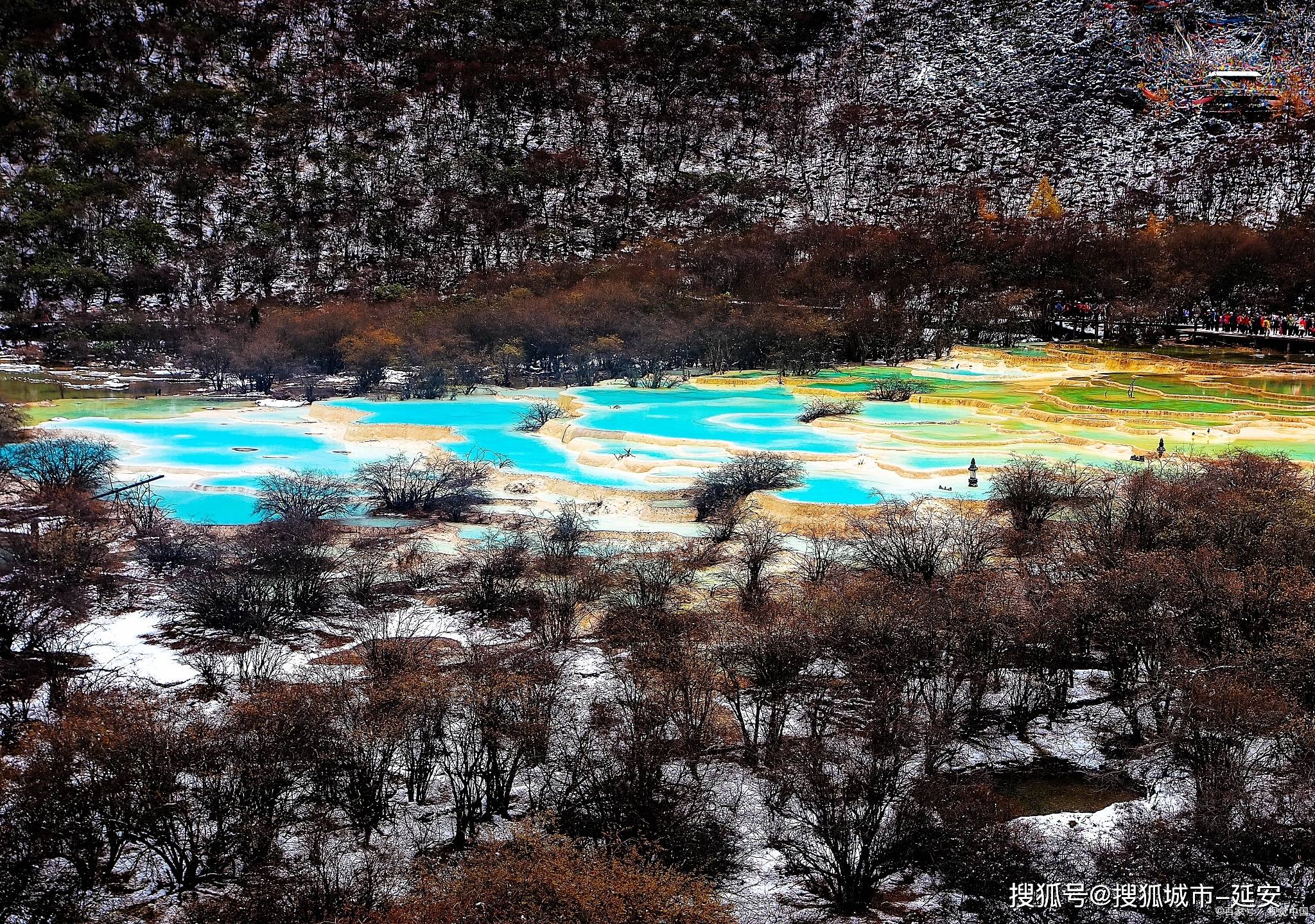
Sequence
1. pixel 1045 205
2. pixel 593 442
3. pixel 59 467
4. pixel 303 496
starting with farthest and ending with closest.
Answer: pixel 1045 205 < pixel 593 442 < pixel 59 467 < pixel 303 496

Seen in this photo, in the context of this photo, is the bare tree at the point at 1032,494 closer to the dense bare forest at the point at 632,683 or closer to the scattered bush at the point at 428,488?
the dense bare forest at the point at 632,683

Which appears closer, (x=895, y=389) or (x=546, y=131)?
(x=895, y=389)

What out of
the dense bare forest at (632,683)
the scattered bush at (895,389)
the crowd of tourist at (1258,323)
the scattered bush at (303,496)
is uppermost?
the crowd of tourist at (1258,323)

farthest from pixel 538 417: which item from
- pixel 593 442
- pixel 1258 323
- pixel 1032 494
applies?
pixel 1258 323

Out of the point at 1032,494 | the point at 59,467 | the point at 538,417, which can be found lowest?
the point at 1032,494

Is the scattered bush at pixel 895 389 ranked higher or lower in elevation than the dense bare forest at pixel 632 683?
higher

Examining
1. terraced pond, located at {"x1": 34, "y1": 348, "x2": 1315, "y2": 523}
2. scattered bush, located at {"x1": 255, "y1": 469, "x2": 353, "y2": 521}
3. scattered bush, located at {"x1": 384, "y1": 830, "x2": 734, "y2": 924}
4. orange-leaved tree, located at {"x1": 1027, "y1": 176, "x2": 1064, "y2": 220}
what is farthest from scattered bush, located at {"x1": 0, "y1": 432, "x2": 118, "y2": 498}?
orange-leaved tree, located at {"x1": 1027, "y1": 176, "x2": 1064, "y2": 220}

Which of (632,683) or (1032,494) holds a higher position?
(1032,494)

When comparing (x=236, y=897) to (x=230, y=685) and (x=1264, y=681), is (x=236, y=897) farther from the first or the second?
(x=1264, y=681)

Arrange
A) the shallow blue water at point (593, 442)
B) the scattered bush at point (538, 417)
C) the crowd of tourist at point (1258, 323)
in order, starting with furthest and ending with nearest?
the crowd of tourist at point (1258, 323)
the scattered bush at point (538, 417)
the shallow blue water at point (593, 442)

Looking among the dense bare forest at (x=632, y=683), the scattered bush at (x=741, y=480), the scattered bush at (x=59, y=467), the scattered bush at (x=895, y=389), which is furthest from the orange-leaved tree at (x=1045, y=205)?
the scattered bush at (x=59, y=467)

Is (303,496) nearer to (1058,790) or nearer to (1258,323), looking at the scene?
(1058,790)
